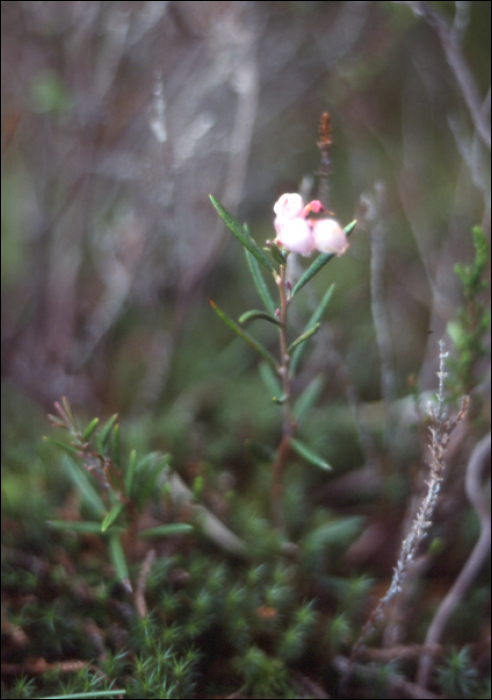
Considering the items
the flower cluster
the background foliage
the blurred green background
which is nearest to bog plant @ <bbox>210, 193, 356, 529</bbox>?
the flower cluster

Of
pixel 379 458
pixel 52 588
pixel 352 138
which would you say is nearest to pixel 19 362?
pixel 52 588

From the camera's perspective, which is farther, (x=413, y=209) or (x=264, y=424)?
(x=413, y=209)

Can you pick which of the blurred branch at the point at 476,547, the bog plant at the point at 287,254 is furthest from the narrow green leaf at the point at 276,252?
the blurred branch at the point at 476,547

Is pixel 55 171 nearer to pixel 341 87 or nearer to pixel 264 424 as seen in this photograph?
pixel 341 87

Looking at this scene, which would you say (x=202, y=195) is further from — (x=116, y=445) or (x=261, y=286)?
(x=116, y=445)

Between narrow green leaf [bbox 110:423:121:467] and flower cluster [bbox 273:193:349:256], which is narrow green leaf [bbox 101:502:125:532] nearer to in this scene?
narrow green leaf [bbox 110:423:121:467]

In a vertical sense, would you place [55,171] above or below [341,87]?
below
